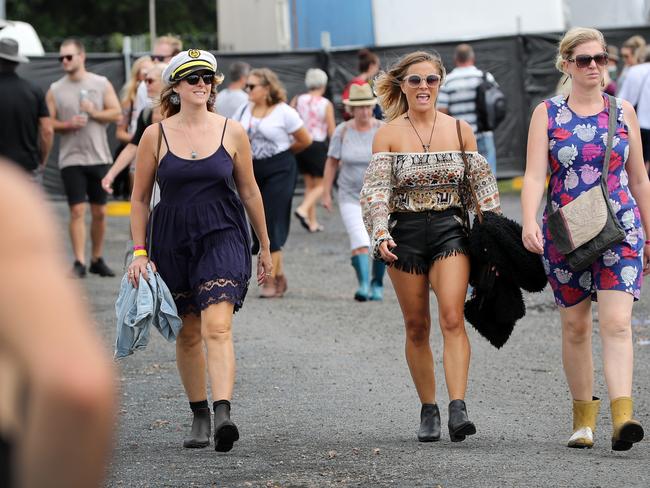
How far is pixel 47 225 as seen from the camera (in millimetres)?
1578

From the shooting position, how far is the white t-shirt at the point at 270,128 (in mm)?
11516

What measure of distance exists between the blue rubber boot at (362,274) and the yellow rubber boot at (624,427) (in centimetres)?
565

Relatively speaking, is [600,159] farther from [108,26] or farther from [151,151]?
[108,26]

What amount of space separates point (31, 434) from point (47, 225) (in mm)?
235

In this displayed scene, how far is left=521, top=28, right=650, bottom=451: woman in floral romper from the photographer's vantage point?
6.05 m

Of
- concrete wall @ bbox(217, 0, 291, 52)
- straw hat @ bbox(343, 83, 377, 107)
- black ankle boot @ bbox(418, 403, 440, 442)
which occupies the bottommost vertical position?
black ankle boot @ bbox(418, 403, 440, 442)

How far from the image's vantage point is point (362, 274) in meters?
11.6

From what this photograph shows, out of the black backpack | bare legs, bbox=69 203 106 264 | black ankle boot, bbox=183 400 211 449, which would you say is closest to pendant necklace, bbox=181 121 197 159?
black ankle boot, bbox=183 400 211 449

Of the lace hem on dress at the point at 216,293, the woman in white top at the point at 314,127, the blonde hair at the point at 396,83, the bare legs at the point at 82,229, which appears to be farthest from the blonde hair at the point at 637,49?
the lace hem on dress at the point at 216,293

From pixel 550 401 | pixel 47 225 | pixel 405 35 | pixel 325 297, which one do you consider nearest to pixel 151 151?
pixel 550 401

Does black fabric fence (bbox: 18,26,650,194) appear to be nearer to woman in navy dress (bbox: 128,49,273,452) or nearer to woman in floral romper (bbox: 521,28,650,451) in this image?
woman in navy dress (bbox: 128,49,273,452)

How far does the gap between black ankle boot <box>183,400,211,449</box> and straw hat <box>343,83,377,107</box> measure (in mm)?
5079

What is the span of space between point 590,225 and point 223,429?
5.80 ft

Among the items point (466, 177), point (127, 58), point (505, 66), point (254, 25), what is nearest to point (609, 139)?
point (466, 177)
